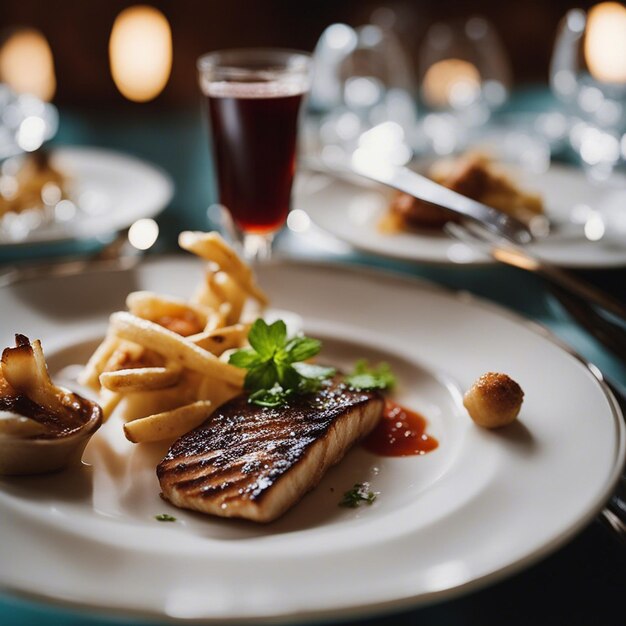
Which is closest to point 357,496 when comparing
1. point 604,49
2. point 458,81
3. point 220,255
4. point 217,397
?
point 217,397

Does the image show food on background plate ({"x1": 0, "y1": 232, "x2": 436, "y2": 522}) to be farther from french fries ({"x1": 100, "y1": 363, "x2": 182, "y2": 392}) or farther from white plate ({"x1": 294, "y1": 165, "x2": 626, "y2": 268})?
white plate ({"x1": 294, "y1": 165, "x2": 626, "y2": 268})

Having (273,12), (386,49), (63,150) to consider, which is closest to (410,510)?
(63,150)

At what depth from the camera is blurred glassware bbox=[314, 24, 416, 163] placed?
462 cm

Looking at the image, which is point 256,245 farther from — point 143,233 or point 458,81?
point 458,81

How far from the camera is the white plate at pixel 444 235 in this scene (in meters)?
3.02

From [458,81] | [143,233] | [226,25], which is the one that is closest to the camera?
[143,233]

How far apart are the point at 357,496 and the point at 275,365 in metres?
0.43

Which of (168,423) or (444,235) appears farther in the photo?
(444,235)

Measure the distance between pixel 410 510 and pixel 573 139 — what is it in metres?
3.86

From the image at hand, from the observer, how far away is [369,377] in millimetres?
2246

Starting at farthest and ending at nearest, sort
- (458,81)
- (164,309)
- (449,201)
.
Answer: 1. (458,81)
2. (449,201)
3. (164,309)

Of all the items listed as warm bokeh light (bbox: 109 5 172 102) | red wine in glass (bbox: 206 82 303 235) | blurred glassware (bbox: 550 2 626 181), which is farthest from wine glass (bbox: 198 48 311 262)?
warm bokeh light (bbox: 109 5 172 102)

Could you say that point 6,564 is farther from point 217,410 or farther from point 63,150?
point 63,150

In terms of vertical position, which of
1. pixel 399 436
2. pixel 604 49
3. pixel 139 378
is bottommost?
pixel 399 436
